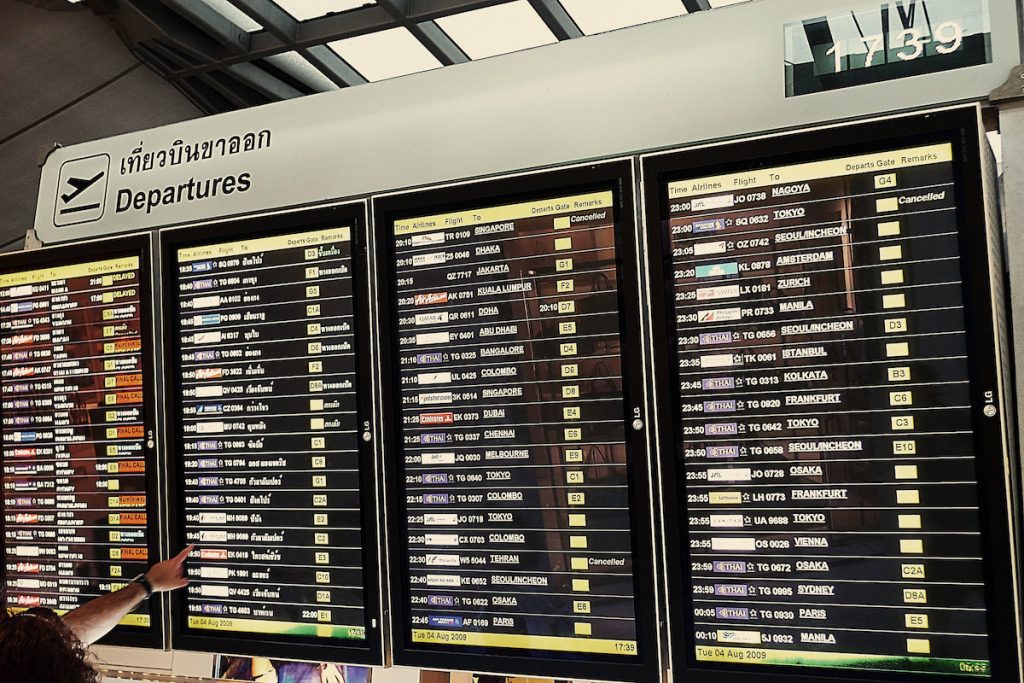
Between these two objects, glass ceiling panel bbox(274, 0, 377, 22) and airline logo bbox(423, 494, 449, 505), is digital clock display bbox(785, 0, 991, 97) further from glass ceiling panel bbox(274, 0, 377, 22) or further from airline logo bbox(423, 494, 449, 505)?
glass ceiling panel bbox(274, 0, 377, 22)

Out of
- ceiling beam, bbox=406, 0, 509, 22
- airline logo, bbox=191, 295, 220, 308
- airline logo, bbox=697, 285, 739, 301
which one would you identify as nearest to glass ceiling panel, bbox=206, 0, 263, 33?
ceiling beam, bbox=406, 0, 509, 22

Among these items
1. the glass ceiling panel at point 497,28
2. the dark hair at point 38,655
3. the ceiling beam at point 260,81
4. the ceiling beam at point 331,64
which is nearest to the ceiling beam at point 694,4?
the glass ceiling panel at point 497,28

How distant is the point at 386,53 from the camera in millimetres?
6441

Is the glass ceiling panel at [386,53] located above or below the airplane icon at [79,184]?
above

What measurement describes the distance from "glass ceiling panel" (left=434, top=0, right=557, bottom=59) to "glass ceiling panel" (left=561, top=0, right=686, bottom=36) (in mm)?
242

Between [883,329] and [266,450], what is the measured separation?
71.9 inches

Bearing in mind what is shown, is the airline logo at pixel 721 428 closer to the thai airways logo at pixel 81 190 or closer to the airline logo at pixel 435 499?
the airline logo at pixel 435 499

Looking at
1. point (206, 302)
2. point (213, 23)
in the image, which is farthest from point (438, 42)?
point (206, 302)

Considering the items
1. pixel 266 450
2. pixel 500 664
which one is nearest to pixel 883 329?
pixel 500 664

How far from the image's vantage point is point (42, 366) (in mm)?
3133

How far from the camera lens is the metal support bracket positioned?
2.01 metres

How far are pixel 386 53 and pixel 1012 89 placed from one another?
5116 millimetres

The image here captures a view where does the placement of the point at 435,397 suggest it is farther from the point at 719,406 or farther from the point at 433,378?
the point at 719,406

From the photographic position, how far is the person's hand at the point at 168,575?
279cm
